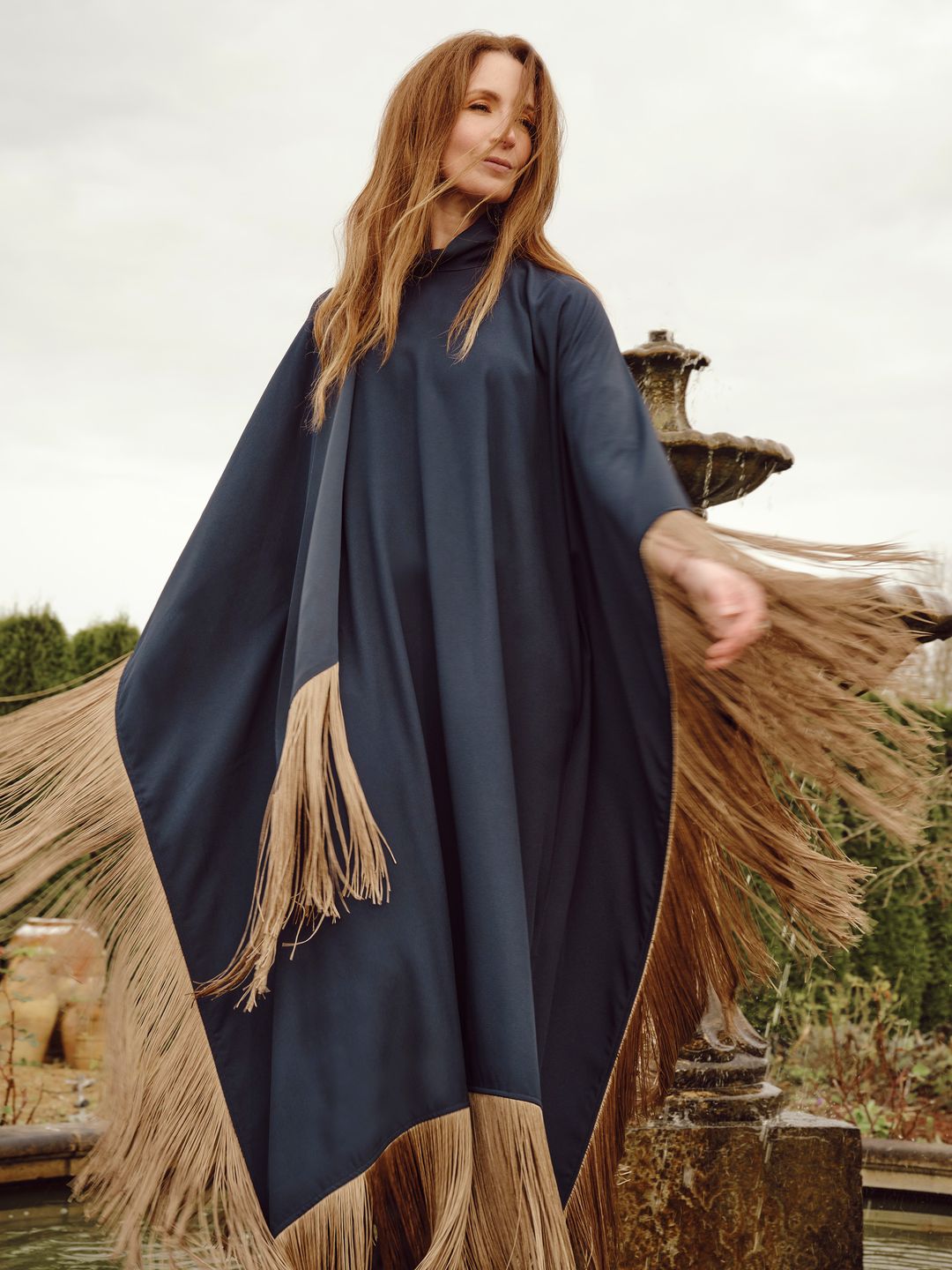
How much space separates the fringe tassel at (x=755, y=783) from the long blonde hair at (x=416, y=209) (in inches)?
24.2

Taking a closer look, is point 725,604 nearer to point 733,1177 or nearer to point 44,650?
point 733,1177

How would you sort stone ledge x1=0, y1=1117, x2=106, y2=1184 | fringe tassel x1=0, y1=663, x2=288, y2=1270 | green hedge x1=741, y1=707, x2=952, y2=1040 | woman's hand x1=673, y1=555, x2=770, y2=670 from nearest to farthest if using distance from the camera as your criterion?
woman's hand x1=673, y1=555, x2=770, y2=670
fringe tassel x1=0, y1=663, x2=288, y2=1270
stone ledge x1=0, y1=1117, x2=106, y2=1184
green hedge x1=741, y1=707, x2=952, y2=1040

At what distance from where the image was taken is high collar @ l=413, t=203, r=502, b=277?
202 cm

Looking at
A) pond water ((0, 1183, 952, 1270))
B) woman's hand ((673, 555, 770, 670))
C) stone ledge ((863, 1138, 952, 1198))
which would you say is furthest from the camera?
stone ledge ((863, 1138, 952, 1198))

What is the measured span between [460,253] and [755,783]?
97 cm

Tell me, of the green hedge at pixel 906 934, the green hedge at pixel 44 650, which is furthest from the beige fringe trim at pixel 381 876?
the green hedge at pixel 44 650

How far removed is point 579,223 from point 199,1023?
10.0 feet

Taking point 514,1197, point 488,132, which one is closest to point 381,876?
point 514,1197

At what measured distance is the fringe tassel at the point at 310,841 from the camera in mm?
1595

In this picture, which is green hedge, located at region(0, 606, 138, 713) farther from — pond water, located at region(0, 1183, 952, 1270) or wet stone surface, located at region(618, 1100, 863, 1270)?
wet stone surface, located at region(618, 1100, 863, 1270)

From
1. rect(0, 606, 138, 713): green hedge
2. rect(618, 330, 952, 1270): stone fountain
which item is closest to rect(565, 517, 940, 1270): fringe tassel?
rect(618, 330, 952, 1270): stone fountain

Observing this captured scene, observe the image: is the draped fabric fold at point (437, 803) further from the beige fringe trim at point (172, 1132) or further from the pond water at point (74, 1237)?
the pond water at point (74, 1237)

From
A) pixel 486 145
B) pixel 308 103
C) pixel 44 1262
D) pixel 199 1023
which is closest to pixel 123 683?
pixel 199 1023

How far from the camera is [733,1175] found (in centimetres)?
215
